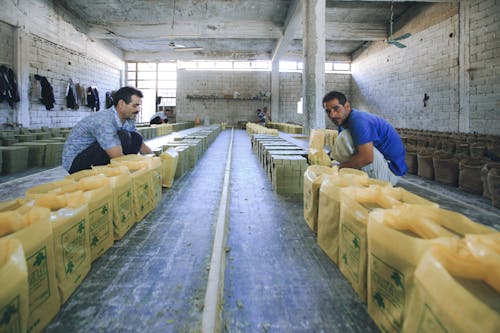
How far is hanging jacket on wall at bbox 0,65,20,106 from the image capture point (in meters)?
7.64

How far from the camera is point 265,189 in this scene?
10.6ft

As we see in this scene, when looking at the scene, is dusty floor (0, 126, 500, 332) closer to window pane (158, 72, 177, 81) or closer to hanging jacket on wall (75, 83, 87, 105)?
hanging jacket on wall (75, 83, 87, 105)

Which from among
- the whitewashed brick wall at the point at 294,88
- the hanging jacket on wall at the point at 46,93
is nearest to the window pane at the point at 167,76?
the whitewashed brick wall at the point at 294,88

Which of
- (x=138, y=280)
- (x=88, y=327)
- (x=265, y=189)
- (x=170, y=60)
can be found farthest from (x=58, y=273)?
(x=170, y=60)

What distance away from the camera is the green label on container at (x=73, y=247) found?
1.20m

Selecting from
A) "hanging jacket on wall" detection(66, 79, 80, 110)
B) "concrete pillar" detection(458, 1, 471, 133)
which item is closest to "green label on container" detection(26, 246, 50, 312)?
"concrete pillar" detection(458, 1, 471, 133)

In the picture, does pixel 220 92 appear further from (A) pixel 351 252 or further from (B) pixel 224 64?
(A) pixel 351 252

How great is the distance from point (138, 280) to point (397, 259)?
3.85ft

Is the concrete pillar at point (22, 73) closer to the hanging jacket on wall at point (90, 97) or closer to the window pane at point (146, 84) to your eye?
the hanging jacket on wall at point (90, 97)

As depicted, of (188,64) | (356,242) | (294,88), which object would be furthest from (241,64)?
(356,242)

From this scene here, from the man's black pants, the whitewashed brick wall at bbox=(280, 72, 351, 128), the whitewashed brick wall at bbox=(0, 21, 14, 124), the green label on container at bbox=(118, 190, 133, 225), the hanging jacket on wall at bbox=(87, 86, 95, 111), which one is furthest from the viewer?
the whitewashed brick wall at bbox=(280, 72, 351, 128)

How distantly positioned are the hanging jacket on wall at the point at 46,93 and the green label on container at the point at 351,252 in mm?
10951

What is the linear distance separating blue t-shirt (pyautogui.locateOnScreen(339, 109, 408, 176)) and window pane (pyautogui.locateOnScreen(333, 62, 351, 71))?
15.5 meters

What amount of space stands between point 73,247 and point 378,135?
256 cm
